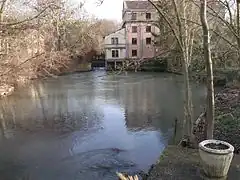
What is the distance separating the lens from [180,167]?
6.42 meters

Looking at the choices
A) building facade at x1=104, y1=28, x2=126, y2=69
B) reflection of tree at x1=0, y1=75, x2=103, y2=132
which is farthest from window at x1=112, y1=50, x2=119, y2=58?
reflection of tree at x1=0, y1=75, x2=103, y2=132

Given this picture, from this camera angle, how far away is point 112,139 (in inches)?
472

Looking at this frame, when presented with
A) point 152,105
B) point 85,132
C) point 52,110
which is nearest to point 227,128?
point 85,132

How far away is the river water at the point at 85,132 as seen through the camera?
30.9 feet

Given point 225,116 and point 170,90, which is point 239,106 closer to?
point 225,116

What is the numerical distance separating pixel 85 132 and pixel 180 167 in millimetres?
7038

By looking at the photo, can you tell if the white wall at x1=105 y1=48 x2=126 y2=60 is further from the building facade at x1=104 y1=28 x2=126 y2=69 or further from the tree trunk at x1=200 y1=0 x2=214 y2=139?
the tree trunk at x1=200 y1=0 x2=214 y2=139

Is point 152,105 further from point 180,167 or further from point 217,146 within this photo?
point 217,146

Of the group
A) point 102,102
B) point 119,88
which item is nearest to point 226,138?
point 102,102

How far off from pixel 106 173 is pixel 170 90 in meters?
15.4

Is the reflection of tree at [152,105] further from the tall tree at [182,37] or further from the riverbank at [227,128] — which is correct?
the tall tree at [182,37]

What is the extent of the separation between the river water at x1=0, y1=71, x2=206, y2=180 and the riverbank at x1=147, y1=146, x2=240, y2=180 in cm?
214

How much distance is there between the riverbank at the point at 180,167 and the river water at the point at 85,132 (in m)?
2.14

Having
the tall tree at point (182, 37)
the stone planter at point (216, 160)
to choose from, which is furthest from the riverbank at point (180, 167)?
the tall tree at point (182, 37)
